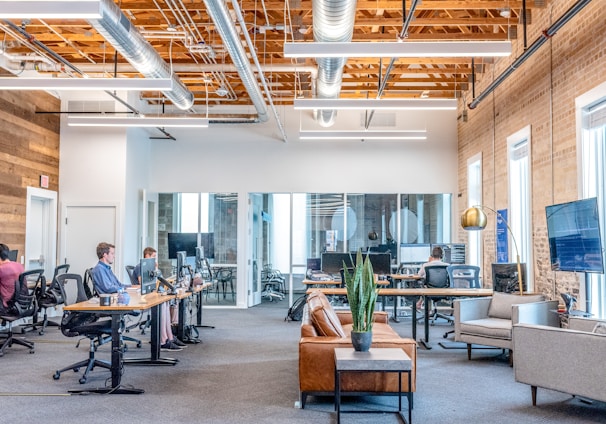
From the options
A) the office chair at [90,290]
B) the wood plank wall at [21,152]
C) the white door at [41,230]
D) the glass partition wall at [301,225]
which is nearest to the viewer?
the office chair at [90,290]

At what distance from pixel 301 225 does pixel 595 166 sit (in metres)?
6.72

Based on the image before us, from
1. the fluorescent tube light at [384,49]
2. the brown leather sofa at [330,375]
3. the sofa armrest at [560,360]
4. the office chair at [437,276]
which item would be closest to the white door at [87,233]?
the office chair at [437,276]

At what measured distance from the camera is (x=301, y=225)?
12.1 metres

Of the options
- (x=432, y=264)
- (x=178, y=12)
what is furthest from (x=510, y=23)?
(x=178, y=12)

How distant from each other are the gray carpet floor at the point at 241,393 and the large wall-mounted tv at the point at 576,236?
1243mm

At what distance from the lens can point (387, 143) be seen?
38.9 ft

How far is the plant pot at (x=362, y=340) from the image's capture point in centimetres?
438

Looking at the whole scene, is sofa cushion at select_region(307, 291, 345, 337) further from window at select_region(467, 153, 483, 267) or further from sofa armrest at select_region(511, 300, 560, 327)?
window at select_region(467, 153, 483, 267)

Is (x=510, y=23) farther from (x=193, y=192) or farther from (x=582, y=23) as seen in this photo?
(x=193, y=192)

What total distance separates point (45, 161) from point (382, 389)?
25.7ft

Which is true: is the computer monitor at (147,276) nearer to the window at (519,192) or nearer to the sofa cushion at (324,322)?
the sofa cushion at (324,322)

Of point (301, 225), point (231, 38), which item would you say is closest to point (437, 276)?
point (301, 225)

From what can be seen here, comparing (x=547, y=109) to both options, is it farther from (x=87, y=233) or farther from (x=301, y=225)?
(x=87, y=233)

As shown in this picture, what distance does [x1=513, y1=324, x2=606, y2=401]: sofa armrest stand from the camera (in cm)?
425
